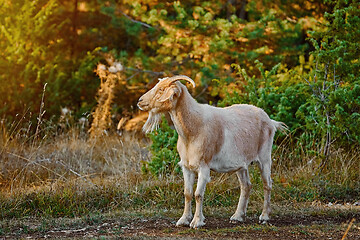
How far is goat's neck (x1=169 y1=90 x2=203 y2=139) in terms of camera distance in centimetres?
594

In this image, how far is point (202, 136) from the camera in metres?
5.92

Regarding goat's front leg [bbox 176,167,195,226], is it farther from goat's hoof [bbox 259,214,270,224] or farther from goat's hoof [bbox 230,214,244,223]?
goat's hoof [bbox 259,214,270,224]

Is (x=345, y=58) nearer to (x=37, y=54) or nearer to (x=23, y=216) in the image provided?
(x=23, y=216)

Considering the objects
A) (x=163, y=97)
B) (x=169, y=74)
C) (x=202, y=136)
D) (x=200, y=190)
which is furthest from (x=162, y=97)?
(x=169, y=74)

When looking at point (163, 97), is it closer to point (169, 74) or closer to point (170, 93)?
point (170, 93)

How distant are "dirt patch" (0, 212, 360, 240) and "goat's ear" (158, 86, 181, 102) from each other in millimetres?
1594

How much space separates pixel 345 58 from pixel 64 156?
223 inches

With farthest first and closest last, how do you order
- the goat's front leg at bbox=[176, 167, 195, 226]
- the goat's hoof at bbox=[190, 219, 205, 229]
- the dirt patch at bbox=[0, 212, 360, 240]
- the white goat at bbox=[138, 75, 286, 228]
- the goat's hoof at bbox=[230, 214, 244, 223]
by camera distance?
the goat's hoof at bbox=[230, 214, 244, 223]
the goat's front leg at bbox=[176, 167, 195, 226]
the goat's hoof at bbox=[190, 219, 205, 229]
the white goat at bbox=[138, 75, 286, 228]
the dirt patch at bbox=[0, 212, 360, 240]

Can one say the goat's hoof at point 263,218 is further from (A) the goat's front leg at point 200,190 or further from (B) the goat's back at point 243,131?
(A) the goat's front leg at point 200,190

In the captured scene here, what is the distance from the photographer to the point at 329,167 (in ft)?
29.1

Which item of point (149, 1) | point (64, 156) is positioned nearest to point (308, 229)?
point (64, 156)

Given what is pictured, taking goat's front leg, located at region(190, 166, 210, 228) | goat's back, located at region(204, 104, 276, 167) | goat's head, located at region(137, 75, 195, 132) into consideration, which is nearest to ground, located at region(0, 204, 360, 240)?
goat's front leg, located at region(190, 166, 210, 228)

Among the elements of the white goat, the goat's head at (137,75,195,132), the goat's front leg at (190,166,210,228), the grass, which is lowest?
the grass

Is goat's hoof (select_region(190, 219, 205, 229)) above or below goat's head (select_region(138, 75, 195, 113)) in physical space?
below
